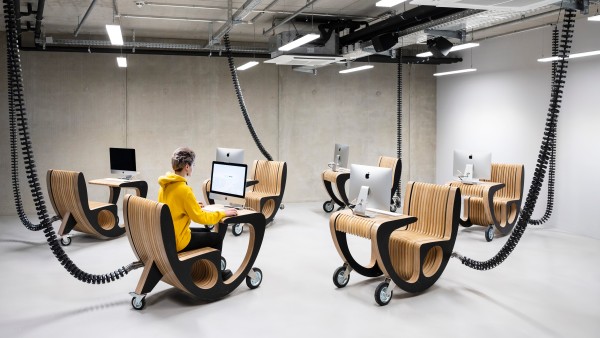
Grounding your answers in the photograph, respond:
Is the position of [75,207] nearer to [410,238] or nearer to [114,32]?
[114,32]

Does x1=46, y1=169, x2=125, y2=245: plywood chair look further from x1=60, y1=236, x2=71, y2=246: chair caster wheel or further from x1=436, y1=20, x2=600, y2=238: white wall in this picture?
x1=436, y1=20, x2=600, y2=238: white wall

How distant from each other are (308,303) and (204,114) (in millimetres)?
7160

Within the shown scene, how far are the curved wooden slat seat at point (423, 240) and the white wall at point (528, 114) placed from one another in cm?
440

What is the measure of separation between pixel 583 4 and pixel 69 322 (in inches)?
223

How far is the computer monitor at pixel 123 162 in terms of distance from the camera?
9.17 meters

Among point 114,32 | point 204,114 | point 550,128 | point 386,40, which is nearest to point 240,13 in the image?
point 114,32

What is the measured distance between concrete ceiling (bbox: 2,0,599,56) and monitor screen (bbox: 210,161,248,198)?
2.01 meters

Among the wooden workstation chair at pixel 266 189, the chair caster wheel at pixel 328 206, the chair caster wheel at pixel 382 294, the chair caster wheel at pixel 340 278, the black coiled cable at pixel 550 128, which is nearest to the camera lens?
the black coiled cable at pixel 550 128

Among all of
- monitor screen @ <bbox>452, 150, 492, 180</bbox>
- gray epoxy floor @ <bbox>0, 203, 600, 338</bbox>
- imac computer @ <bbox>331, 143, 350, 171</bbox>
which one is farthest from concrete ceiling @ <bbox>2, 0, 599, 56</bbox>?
gray epoxy floor @ <bbox>0, 203, 600, 338</bbox>

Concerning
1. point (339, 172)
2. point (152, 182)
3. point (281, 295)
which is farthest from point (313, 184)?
point (281, 295)

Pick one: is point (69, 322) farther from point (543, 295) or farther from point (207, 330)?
point (543, 295)

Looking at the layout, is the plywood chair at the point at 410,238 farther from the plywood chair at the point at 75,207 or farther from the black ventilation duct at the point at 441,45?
the plywood chair at the point at 75,207

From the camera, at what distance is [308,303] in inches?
212

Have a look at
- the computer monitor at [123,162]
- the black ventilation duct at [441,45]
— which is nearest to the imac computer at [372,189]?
the black ventilation duct at [441,45]
